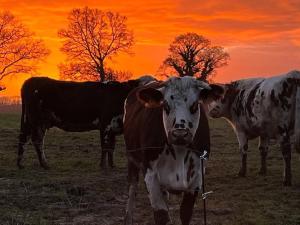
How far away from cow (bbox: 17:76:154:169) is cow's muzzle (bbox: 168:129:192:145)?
846 cm

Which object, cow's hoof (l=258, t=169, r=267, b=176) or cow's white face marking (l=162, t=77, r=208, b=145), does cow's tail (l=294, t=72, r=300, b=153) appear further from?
cow's white face marking (l=162, t=77, r=208, b=145)

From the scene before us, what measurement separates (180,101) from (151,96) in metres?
0.38

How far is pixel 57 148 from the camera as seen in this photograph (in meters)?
16.8

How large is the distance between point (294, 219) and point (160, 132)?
3252 mm

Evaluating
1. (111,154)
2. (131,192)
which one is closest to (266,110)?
(111,154)

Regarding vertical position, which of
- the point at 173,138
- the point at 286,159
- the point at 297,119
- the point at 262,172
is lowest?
the point at 262,172

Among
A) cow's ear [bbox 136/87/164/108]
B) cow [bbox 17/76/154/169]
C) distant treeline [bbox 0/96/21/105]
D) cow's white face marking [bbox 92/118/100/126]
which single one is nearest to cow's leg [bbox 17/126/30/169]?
cow [bbox 17/76/154/169]

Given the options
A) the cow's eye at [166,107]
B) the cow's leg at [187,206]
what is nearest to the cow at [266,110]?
the cow's leg at [187,206]

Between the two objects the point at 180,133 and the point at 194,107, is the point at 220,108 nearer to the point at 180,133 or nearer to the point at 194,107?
the point at 194,107

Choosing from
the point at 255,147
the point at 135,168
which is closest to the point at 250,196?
the point at 135,168

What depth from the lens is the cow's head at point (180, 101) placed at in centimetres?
457

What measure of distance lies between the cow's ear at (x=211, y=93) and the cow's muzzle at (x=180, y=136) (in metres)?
0.52

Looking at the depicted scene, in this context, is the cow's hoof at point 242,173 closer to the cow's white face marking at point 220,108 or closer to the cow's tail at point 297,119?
the cow's white face marking at point 220,108

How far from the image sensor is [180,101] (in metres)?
4.69
